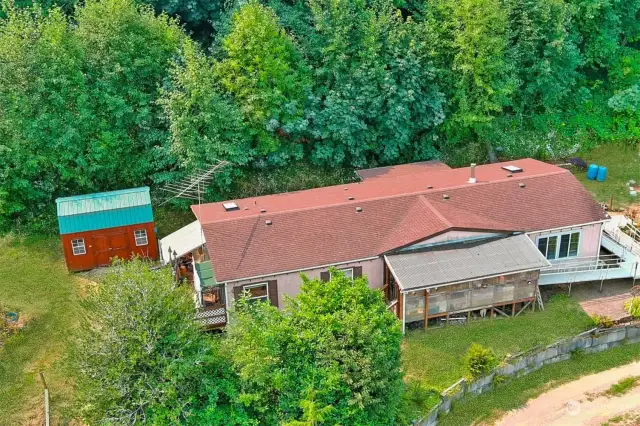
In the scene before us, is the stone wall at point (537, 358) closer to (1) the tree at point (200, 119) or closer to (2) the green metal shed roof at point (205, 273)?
(2) the green metal shed roof at point (205, 273)

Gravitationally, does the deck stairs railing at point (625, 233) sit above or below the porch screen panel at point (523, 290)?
above

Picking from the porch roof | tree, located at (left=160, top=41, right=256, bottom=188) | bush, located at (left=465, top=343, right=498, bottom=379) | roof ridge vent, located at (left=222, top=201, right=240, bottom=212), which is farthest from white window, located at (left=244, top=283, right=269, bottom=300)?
tree, located at (left=160, top=41, right=256, bottom=188)

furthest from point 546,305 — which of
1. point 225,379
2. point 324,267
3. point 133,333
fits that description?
point 133,333

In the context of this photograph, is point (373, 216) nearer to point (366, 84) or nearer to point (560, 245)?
point (560, 245)

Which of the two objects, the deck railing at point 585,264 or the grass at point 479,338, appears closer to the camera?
the grass at point 479,338

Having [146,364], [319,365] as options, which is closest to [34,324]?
[146,364]

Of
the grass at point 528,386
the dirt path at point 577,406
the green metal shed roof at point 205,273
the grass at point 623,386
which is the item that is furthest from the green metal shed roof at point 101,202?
the grass at point 623,386

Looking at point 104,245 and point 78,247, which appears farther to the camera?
point 104,245

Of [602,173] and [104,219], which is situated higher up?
[104,219]
